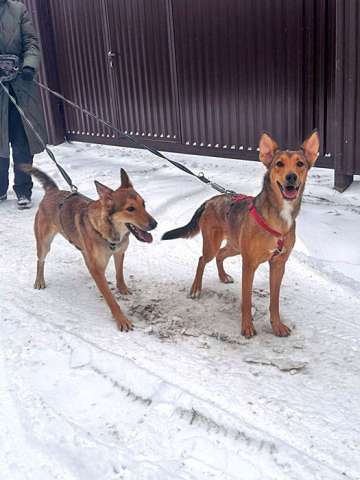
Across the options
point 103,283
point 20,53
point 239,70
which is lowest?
point 103,283

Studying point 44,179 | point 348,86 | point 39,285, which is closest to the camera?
point 39,285

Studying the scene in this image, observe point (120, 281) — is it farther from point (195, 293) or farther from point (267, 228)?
point (267, 228)

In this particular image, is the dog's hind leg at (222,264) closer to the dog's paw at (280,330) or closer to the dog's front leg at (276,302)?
the dog's front leg at (276,302)

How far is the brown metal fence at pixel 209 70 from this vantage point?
6.38 m

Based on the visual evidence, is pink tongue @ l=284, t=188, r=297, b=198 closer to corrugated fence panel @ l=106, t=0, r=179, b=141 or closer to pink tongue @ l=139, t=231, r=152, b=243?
pink tongue @ l=139, t=231, r=152, b=243

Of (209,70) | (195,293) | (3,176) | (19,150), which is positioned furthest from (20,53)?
(195,293)

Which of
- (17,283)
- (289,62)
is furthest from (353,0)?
(17,283)

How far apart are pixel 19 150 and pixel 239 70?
10.7 ft

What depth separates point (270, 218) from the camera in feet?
10.9

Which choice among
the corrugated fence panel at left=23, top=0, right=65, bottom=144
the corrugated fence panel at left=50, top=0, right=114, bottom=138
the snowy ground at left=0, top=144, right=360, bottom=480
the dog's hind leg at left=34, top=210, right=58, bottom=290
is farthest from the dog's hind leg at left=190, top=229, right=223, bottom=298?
the corrugated fence panel at left=23, top=0, right=65, bottom=144

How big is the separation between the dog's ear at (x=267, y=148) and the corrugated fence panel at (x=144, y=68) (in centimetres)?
540

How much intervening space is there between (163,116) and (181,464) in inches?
279

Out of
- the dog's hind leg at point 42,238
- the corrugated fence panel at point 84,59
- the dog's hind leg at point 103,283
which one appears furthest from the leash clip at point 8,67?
the dog's hind leg at point 103,283

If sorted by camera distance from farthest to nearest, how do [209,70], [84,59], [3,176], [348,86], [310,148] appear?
[84,59], [209,70], [3,176], [348,86], [310,148]
